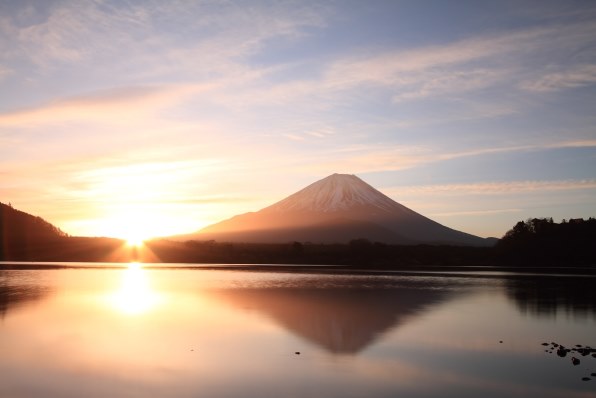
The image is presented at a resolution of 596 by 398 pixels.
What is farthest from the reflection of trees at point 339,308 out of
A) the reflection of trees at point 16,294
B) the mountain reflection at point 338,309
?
the reflection of trees at point 16,294

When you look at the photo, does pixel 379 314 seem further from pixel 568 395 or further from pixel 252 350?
pixel 568 395

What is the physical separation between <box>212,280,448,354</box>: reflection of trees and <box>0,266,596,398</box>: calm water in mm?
98

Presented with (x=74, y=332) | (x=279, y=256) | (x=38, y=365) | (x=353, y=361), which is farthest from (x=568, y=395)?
(x=279, y=256)

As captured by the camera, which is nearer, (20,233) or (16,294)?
(16,294)

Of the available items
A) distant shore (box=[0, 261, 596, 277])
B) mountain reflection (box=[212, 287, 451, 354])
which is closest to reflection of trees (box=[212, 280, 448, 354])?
mountain reflection (box=[212, 287, 451, 354])

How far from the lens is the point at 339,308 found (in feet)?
103

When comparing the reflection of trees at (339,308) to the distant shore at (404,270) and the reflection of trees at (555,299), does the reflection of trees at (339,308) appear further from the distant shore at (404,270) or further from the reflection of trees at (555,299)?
the distant shore at (404,270)

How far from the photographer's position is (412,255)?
107750mm

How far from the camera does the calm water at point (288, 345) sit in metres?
14.3

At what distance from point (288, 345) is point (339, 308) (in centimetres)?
1178

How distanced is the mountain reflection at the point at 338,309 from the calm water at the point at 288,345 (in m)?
0.10

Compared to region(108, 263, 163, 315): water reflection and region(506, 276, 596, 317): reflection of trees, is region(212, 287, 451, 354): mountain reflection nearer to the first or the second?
region(108, 263, 163, 315): water reflection

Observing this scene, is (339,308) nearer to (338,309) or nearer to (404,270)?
(338,309)

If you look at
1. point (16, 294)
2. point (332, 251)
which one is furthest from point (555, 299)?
point (332, 251)
